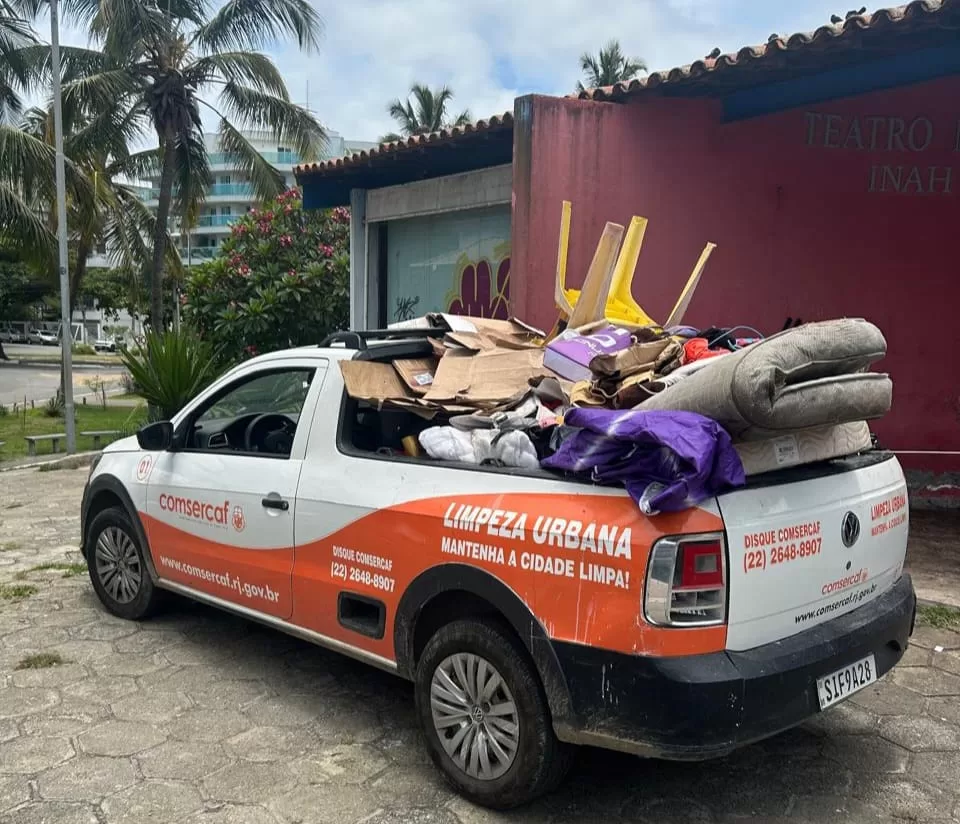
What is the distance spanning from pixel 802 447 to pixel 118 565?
395 cm

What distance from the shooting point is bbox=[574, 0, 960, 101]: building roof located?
525cm

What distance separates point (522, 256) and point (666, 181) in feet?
4.70

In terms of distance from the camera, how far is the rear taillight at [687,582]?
2609mm

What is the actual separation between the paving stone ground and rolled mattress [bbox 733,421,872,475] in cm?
126

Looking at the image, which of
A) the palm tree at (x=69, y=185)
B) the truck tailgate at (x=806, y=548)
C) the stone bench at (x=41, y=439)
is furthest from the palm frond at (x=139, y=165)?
the truck tailgate at (x=806, y=548)

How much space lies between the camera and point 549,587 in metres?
2.83

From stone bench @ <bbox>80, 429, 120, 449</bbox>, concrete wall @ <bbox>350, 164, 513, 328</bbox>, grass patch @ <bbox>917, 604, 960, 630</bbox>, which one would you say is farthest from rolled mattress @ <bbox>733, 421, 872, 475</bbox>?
stone bench @ <bbox>80, 429, 120, 449</bbox>

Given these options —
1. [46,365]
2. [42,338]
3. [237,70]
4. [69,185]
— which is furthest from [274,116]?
[42,338]

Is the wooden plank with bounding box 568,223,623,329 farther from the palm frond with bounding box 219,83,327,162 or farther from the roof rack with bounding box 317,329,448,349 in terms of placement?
the palm frond with bounding box 219,83,327,162

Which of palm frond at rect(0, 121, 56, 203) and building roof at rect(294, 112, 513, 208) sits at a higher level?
palm frond at rect(0, 121, 56, 203)

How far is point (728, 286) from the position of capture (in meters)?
7.63

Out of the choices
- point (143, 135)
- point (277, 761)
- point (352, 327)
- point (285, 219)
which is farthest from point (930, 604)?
point (143, 135)

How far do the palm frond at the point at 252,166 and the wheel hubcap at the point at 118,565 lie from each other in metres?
13.9

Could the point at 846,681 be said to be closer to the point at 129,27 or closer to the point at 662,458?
the point at 662,458
